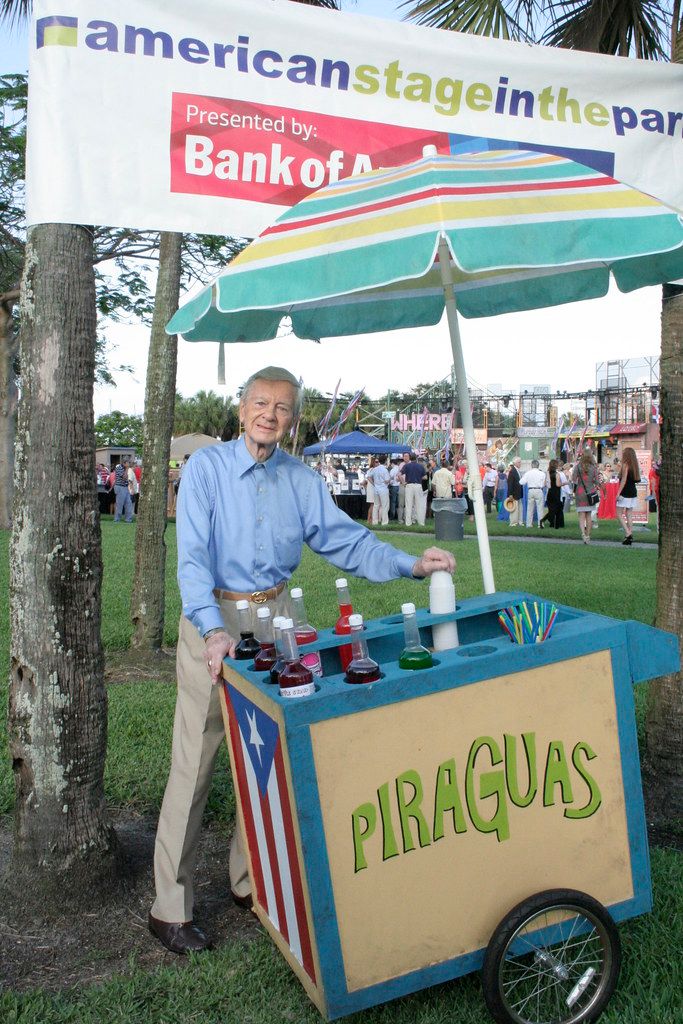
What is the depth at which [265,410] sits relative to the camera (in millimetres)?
2980

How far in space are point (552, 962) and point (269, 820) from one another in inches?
35.8

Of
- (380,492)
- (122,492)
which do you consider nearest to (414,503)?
(380,492)

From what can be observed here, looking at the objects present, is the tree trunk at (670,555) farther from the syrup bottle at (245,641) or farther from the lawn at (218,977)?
the syrup bottle at (245,641)

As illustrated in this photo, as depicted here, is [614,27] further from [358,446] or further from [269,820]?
[358,446]

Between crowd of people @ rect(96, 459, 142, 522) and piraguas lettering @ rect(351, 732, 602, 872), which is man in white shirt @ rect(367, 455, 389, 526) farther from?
piraguas lettering @ rect(351, 732, 602, 872)

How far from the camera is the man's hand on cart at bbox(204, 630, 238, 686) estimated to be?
103 inches

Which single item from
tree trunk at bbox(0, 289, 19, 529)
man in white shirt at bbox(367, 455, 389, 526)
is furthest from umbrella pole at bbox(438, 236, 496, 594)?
man in white shirt at bbox(367, 455, 389, 526)

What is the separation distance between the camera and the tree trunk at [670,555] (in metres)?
3.96

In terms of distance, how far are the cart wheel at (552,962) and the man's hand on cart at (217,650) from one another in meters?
1.08

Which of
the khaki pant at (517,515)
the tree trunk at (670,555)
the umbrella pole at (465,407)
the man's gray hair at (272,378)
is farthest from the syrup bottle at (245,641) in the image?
the khaki pant at (517,515)

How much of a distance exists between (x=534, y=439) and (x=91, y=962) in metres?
41.6

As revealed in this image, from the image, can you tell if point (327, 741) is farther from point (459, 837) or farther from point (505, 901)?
point (505, 901)

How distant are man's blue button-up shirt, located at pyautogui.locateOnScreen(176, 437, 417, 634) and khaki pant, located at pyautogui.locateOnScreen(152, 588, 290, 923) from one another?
16 cm

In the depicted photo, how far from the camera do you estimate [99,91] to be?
3129 mm
